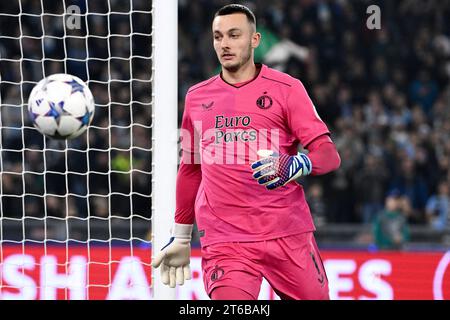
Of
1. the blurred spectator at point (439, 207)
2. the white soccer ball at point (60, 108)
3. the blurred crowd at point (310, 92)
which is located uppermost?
the blurred crowd at point (310, 92)

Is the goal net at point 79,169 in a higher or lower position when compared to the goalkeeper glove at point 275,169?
higher

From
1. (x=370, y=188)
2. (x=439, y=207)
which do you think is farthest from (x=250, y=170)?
(x=439, y=207)

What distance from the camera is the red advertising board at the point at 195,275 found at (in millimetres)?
9664

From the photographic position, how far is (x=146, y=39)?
51.5ft

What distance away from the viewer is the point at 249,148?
5691 mm

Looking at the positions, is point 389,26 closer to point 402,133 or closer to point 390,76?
point 390,76

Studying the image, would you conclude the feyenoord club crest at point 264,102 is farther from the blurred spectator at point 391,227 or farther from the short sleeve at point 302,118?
the blurred spectator at point 391,227

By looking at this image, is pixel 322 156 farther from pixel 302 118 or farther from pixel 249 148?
pixel 249 148

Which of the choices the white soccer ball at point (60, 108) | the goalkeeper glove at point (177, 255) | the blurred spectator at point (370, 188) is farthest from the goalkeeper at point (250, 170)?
the blurred spectator at point (370, 188)

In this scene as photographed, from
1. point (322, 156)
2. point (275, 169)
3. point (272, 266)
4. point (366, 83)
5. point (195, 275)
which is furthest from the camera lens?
point (366, 83)

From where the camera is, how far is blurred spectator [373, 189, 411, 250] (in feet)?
42.6

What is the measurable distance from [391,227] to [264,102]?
770cm

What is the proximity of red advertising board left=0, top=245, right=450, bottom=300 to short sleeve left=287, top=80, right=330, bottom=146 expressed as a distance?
4.28m

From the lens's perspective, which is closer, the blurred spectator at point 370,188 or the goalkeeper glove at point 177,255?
the goalkeeper glove at point 177,255
